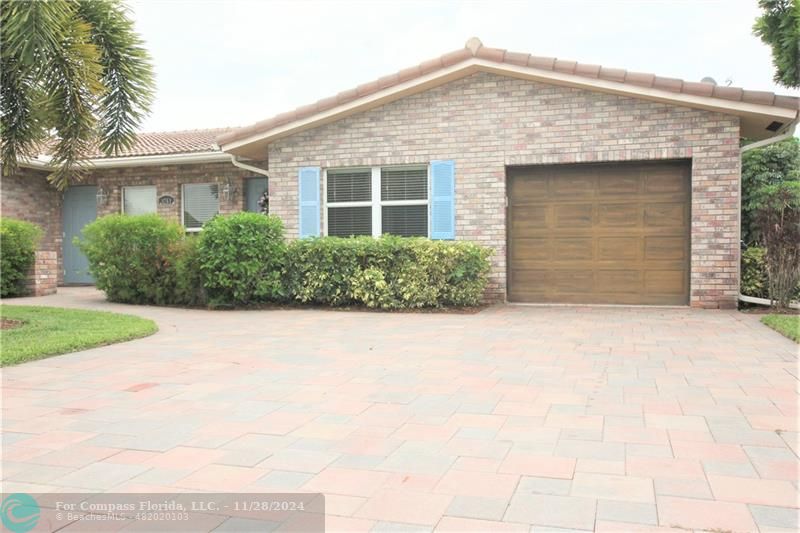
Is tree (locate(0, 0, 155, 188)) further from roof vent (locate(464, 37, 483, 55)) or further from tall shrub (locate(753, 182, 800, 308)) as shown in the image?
tall shrub (locate(753, 182, 800, 308))

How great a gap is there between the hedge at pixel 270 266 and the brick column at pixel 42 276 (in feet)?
7.09

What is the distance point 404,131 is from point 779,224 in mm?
6194

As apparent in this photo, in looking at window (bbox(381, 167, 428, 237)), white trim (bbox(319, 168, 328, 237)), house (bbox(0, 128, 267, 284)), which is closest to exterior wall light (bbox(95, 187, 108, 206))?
house (bbox(0, 128, 267, 284))

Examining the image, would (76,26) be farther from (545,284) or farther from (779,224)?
(779,224)

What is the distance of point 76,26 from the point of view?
7.96m

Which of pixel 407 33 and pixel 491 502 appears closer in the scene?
pixel 491 502

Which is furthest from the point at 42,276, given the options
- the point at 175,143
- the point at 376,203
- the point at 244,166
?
the point at 376,203

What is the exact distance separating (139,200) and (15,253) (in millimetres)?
3986

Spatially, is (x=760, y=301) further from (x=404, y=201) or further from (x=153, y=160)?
(x=153, y=160)

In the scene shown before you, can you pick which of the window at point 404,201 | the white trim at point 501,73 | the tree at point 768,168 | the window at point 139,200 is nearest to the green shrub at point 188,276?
the white trim at point 501,73

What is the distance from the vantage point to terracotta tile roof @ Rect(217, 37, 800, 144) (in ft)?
30.5

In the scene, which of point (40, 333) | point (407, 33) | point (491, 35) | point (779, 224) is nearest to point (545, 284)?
point (779, 224)

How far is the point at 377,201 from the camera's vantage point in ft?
38.2

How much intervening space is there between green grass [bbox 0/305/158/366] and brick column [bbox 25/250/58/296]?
335 cm
